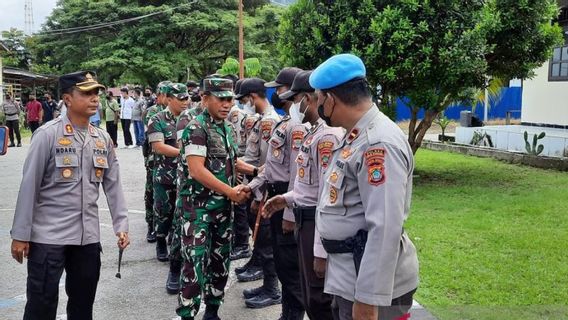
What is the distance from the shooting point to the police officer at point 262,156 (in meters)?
4.95

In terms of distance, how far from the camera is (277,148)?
14.1 ft

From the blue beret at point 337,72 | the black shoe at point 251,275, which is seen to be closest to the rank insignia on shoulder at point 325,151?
the blue beret at point 337,72

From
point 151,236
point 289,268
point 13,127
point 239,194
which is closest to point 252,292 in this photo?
point 289,268

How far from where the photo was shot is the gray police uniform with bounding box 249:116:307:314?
13.6 ft

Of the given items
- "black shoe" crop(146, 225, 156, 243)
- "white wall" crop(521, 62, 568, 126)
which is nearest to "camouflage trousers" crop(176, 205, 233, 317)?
"black shoe" crop(146, 225, 156, 243)

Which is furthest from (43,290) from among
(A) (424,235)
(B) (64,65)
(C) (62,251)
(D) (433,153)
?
(B) (64,65)

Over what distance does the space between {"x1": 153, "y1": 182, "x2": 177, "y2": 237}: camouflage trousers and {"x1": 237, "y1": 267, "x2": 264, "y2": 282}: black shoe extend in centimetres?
101

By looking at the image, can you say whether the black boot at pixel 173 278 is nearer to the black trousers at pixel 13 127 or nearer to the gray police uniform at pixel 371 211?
the gray police uniform at pixel 371 211

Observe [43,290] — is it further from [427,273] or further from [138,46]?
[138,46]

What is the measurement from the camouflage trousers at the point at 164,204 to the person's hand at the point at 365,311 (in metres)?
3.82

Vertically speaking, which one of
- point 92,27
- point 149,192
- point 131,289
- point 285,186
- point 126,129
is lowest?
point 131,289

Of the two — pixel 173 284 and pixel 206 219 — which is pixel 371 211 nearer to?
pixel 206 219

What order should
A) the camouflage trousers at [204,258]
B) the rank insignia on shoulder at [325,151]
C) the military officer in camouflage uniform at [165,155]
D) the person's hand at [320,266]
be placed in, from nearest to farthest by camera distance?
the person's hand at [320,266] < the rank insignia on shoulder at [325,151] < the camouflage trousers at [204,258] < the military officer in camouflage uniform at [165,155]

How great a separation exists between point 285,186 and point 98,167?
146 centimetres
